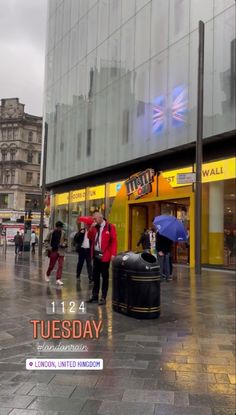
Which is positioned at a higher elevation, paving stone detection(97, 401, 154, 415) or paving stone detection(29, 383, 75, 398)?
paving stone detection(97, 401, 154, 415)

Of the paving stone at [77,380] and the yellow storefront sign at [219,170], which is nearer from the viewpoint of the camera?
the paving stone at [77,380]

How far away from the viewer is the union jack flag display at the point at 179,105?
17438mm

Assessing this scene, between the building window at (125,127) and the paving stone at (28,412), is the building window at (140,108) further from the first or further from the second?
the paving stone at (28,412)

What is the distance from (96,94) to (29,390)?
22.1 m

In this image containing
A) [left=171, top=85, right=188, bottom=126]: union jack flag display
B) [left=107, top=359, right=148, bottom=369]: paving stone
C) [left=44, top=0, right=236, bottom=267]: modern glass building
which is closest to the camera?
[left=107, top=359, right=148, bottom=369]: paving stone

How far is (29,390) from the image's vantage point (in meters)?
3.98

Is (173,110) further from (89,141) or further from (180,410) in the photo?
(180,410)

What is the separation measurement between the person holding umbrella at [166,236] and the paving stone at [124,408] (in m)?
8.17

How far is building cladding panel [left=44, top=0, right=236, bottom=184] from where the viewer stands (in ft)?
53.2

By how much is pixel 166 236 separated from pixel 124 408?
8307 millimetres

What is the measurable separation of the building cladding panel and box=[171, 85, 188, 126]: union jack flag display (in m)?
0.04

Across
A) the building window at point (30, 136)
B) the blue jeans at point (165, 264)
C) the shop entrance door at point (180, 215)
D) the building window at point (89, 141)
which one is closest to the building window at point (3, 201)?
the building window at point (30, 136)

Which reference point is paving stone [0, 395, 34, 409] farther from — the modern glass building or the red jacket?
the modern glass building

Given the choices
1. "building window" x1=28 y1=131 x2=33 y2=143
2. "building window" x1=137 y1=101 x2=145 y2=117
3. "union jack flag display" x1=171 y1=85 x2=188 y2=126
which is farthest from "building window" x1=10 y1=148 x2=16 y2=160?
"union jack flag display" x1=171 y1=85 x2=188 y2=126
